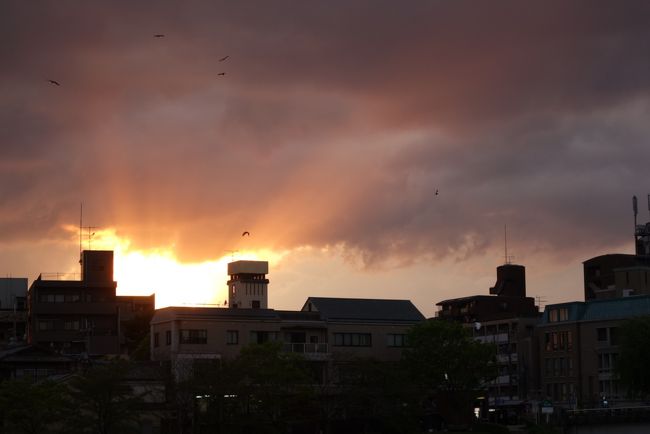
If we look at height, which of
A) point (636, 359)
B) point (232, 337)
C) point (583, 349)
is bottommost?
point (636, 359)

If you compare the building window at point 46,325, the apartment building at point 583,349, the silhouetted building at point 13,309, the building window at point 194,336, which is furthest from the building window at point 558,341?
the silhouetted building at point 13,309

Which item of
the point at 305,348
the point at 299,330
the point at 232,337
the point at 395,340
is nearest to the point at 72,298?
the point at 299,330

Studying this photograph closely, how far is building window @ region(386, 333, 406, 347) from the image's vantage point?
117250 mm

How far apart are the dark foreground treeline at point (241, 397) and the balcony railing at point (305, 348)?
1580 mm

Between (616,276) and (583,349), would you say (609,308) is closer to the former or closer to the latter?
(583,349)

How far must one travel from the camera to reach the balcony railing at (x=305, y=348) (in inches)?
4405

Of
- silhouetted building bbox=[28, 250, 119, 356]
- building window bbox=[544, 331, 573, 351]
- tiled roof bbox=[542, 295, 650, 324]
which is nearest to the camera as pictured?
tiled roof bbox=[542, 295, 650, 324]

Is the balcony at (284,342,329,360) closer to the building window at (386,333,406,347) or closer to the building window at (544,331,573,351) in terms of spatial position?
the building window at (386,333,406,347)

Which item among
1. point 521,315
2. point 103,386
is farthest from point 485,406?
point 103,386

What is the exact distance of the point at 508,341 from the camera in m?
157

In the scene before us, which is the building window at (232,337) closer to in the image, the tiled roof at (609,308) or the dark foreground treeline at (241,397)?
the dark foreground treeline at (241,397)

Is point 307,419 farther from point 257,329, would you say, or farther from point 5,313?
point 5,313

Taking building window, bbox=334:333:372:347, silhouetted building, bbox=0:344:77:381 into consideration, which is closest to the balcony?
building window, bbox=334:333:372:347

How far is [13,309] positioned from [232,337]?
7369cm
